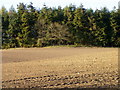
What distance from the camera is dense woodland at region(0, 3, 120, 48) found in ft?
155

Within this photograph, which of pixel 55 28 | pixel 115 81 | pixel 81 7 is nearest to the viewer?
pixel 115 81

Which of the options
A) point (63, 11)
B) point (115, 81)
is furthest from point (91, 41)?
point (115, 81)

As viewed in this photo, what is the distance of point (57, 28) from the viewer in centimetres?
4672

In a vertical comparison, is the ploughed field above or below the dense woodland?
below

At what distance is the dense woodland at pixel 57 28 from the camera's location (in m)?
47.3

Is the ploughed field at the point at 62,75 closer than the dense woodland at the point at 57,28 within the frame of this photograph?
Yes

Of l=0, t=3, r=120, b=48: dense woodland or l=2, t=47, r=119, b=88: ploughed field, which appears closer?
l=2, t=47, r=119, b=88: ploughed field

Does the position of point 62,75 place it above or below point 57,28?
below

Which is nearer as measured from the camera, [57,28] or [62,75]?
[62,75]

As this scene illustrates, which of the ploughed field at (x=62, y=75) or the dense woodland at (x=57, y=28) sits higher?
the dense woodland at (x=57, y=28)

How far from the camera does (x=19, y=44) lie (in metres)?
48.2

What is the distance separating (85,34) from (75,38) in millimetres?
2582

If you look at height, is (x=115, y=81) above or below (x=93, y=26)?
below

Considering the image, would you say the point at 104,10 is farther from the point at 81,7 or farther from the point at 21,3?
the point at 21,3
